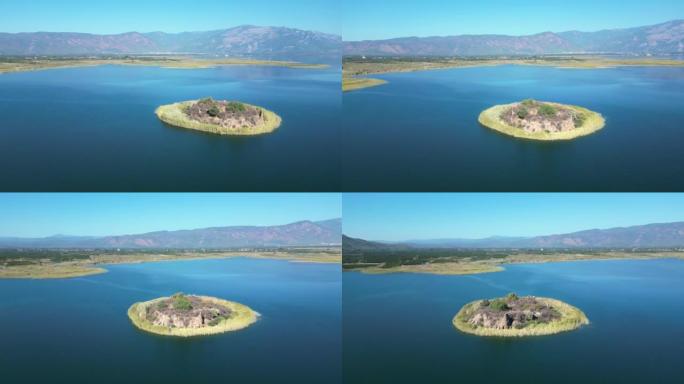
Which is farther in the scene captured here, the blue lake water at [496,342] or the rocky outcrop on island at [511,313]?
the rocky outcrop on island at [511,313]

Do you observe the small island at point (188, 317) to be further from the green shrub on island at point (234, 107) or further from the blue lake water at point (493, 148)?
the green shrub on island at point (234, 107)

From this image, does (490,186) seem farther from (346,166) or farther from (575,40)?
(575,40)

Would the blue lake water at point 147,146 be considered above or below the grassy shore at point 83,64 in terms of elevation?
below

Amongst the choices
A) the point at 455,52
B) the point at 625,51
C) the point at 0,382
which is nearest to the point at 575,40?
the point at 625,51

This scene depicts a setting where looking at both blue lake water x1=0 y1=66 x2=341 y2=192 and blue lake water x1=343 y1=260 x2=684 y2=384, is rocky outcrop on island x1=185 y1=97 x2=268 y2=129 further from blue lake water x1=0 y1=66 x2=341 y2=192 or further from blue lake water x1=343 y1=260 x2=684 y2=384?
blue lake water x1=343 y1=260 x2=684 y2=384

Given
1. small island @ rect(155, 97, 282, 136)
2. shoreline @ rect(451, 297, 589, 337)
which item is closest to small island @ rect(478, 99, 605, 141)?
shoreline @ rect(451, 297, 589, 337)

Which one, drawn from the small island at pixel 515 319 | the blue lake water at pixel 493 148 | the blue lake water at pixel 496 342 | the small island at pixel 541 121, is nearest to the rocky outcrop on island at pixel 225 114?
the blue lake water at pixel 493 148
